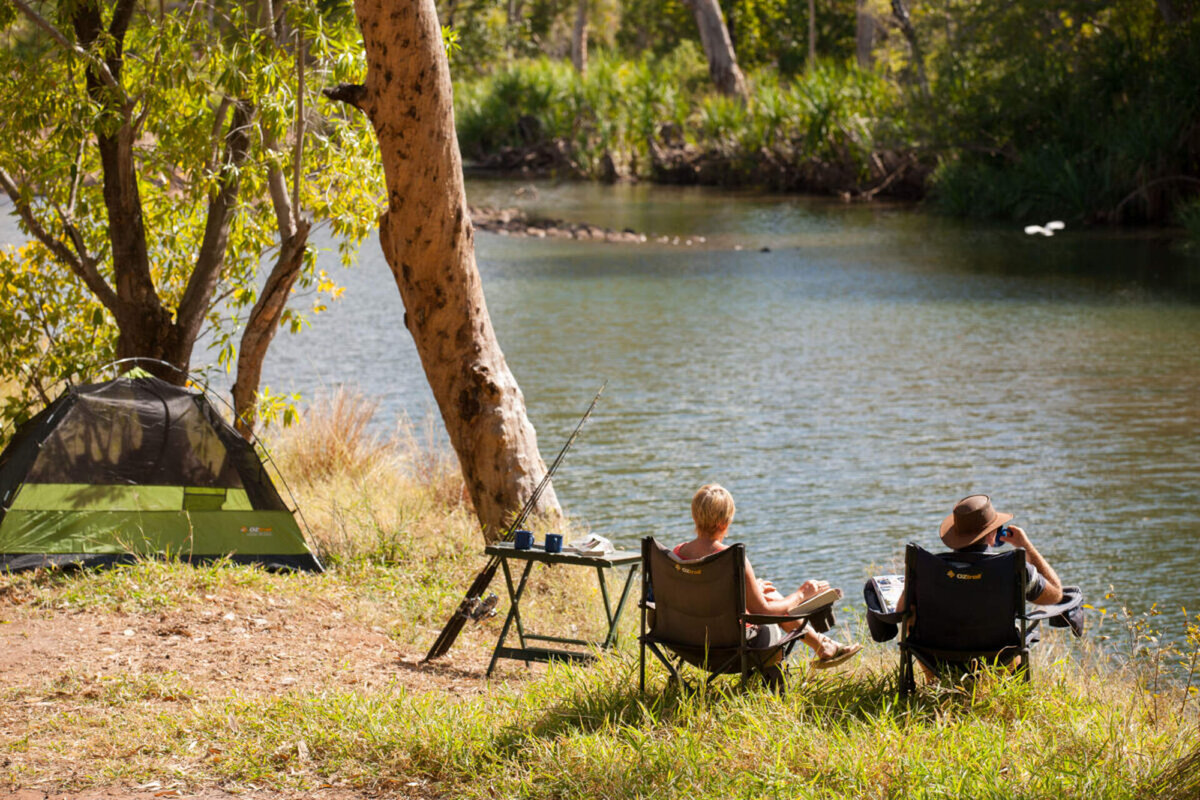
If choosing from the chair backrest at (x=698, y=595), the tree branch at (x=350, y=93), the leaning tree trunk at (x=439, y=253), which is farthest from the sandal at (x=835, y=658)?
the tree branch at (x=350, y=93)

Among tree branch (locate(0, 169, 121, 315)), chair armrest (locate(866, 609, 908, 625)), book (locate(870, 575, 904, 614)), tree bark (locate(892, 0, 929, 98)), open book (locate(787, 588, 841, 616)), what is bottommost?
book (locate(870, 575, 904, 614))

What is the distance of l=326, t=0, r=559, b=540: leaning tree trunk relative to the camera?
7.14 m

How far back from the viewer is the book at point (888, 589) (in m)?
5.16

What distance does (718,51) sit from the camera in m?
44.0

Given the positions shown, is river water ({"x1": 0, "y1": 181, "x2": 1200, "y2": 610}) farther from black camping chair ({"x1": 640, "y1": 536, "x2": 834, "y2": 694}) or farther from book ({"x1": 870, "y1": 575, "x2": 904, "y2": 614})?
black camping chair ({"x1": 640, "y1": 536, "x2": 834, "y2": 694})

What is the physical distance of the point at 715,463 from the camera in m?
11.5

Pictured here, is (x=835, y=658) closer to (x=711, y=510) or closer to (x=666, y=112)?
(x=711, y=510)

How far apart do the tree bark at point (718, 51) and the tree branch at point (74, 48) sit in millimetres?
37507

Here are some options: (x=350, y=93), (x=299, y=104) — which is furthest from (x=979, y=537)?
(x=299, y=104)

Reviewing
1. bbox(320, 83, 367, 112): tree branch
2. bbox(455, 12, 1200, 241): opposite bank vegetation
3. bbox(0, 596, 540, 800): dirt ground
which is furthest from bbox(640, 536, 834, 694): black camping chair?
bbox(455, 12, 1200, 241): opposite bank vegetation

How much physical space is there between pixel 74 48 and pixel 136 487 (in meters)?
2.37

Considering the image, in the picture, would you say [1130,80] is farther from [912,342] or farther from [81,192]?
[81,192]

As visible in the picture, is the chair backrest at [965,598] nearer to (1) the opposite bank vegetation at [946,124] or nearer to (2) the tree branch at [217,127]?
(2) the tree branch at [217,127]

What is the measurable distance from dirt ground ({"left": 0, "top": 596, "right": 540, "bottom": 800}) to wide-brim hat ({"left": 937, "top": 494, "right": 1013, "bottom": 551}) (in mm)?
1986
